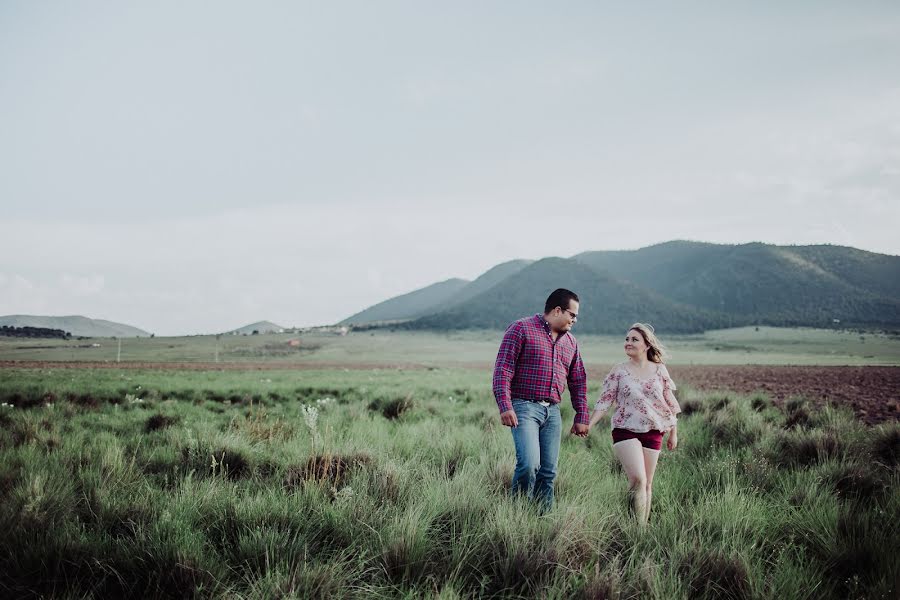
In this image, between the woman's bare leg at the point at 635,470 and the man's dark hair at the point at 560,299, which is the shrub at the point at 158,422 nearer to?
the man's dark hair at the point at 560,299

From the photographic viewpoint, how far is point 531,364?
4410mm

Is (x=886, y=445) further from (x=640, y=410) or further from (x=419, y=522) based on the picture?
(x=419, y=522)

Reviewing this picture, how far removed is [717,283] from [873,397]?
149 metres

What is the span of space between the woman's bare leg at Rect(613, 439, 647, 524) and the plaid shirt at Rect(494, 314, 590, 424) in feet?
1.61

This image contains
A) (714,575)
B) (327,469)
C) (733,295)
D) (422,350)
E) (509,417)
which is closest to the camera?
(714,575)

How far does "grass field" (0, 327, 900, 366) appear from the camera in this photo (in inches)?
1438

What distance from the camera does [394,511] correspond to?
3562 mm

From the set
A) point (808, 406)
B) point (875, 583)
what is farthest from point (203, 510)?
point (808, 406)

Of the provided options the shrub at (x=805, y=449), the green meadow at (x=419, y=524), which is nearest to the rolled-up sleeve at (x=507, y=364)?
the green meadow at (x=419, y=524)

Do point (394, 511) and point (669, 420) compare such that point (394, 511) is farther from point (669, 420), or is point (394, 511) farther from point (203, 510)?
point (669, 420)

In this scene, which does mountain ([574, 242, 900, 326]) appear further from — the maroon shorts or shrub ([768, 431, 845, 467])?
the maroon shorts

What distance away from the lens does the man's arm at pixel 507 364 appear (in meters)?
4.18

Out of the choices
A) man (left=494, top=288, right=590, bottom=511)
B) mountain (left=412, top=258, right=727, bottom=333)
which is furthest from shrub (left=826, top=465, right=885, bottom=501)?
mountain (left=412, top=258, right=727, bottom=333)

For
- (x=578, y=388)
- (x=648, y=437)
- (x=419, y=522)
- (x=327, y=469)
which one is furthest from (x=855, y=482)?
(x=327, y=469)
